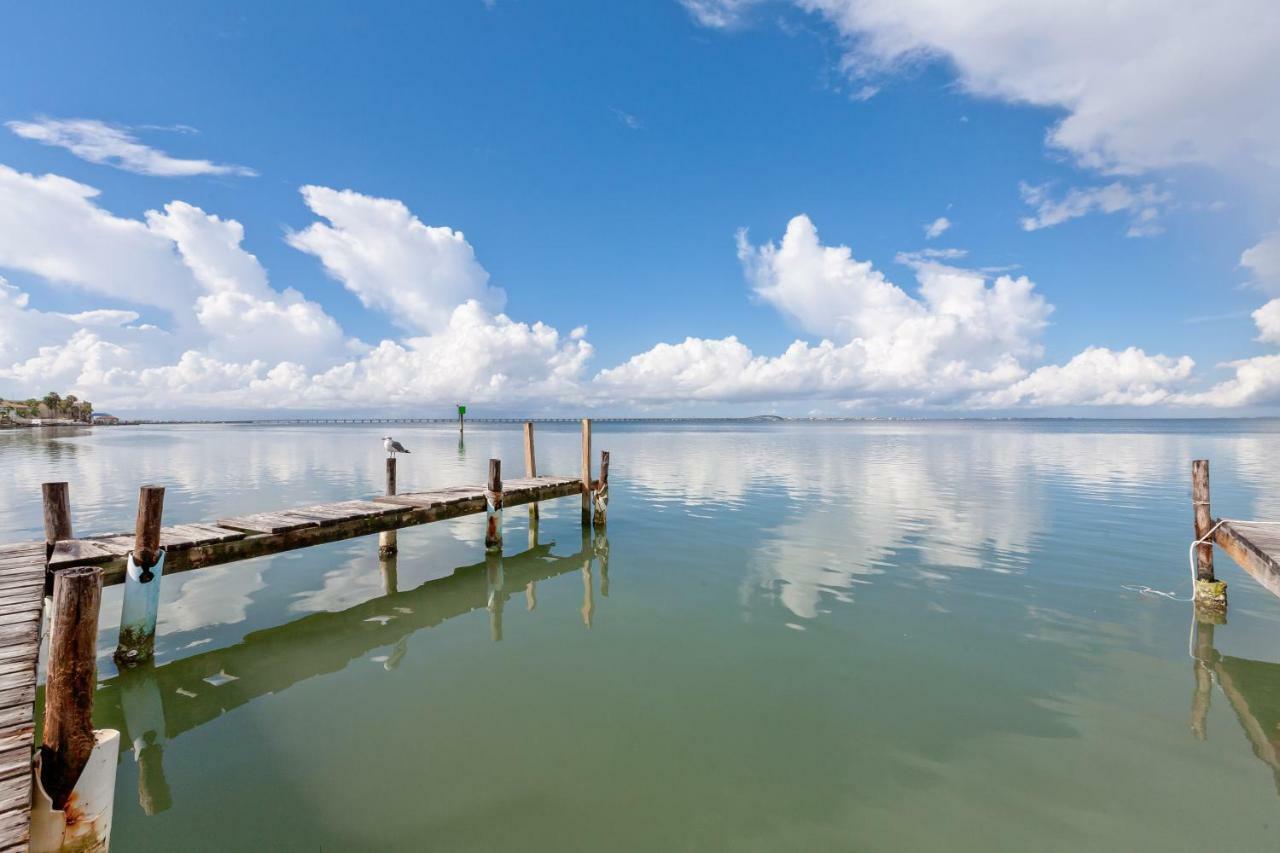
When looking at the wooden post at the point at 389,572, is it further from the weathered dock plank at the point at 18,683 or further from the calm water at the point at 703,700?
the weathered dock plank at the point at 18,683

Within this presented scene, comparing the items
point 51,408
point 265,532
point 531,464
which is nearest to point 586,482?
point 531,464

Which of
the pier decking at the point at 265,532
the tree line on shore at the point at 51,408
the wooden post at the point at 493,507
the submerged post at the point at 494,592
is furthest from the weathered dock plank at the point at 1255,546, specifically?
the tree line on shore at the point at 51,408

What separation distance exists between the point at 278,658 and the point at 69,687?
496 centimetres

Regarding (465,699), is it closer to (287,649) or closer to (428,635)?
(428,635)

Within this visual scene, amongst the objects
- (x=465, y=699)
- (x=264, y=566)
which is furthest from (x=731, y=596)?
(x=264, y=566)

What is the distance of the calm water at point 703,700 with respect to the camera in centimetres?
518

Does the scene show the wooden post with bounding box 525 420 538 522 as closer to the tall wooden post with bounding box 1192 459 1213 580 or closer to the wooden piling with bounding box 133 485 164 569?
the wooden piling with bounding box 133 485 164 569

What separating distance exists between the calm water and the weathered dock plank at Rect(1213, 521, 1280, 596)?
1263 mm

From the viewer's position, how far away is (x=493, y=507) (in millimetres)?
14484

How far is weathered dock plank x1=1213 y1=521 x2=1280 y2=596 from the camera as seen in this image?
Answer: 26.5 ft

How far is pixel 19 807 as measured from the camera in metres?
3.39

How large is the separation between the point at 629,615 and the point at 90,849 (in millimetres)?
7357

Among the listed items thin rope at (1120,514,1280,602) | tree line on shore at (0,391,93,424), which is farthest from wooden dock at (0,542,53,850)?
tree line on shore at (0,391,93,424)

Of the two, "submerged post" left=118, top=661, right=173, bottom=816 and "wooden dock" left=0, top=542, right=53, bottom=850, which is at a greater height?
"wooden dock" left=0, top=542, right=53, bottom=850
